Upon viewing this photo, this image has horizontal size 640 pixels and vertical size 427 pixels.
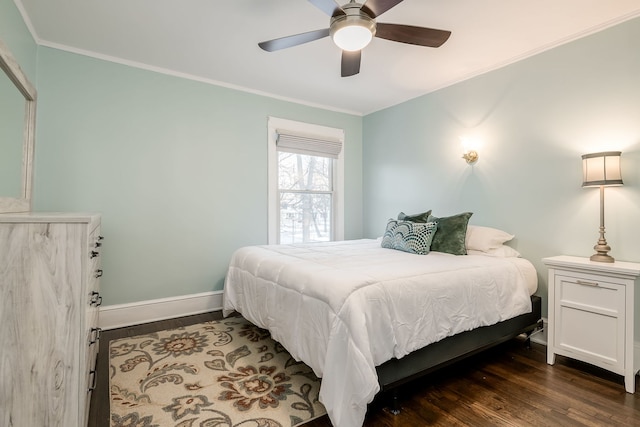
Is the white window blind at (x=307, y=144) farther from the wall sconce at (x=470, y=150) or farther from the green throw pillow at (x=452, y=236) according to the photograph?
the green throw pillow at (x=452, y=236)

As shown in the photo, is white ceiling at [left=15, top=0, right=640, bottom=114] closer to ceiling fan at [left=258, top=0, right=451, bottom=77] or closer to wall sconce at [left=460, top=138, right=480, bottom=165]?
ceiling fan at [left=258, top=0, right=451, bottom=77]

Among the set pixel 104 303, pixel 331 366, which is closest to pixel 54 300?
pixel 331 366

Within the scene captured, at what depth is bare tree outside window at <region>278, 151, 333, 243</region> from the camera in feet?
13.4

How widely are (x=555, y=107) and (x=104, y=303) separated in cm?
440

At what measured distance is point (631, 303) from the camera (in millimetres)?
1970

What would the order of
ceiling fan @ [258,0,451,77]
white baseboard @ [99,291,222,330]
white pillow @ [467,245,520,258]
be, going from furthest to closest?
white baseboard @ [99,291,222,330] → white pillow @ [467,245,520,258] → ceiling fan @ [258,0,451,77]

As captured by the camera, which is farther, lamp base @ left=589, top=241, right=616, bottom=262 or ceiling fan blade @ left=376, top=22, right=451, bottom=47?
lamp base @ left=589, top=241, right=616, bottom=262

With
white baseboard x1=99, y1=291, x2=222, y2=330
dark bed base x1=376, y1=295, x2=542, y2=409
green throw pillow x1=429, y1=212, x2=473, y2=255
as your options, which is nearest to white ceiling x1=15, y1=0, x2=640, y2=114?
green throw pillow x1=429, y1=212, x2=473, y2=255

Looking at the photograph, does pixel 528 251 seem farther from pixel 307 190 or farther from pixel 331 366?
pixel 307 190

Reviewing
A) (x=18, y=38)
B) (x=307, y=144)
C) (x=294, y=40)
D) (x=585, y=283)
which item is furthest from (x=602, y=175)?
(x=18, y=38)

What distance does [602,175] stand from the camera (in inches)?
87.7

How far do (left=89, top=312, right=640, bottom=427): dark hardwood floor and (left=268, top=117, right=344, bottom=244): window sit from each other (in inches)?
90.6

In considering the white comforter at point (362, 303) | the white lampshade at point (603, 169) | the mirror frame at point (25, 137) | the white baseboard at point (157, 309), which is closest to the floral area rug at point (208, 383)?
the white comforter at point (362, 303)

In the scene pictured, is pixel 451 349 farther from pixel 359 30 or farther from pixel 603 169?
pixel 359 30
